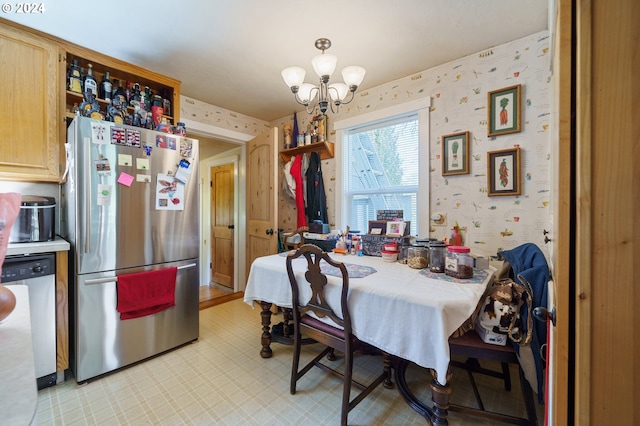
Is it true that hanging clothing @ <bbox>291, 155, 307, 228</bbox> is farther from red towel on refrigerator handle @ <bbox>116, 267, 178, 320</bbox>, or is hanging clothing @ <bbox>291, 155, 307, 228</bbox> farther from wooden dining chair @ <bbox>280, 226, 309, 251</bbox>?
red towel on refrigerator handle @ <bbox>116, 267, 178, 320</bbox>

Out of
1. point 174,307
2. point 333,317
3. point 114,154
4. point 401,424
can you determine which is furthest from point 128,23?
point 401,424

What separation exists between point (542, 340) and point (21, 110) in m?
3.31

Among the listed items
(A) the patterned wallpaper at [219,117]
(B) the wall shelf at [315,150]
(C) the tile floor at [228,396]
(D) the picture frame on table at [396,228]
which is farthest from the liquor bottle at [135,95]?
(D) the picture frame on table at [396,228]

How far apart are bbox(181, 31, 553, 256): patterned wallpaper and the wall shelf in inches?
27.6

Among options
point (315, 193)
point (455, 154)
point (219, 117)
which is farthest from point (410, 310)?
point (219, 117)

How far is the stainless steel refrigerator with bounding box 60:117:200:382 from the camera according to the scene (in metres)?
1.73

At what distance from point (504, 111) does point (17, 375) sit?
2673 millimetres

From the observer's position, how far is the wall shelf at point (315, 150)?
2.94 m

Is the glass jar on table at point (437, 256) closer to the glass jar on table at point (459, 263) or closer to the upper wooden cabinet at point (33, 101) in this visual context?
the glass jar on table at point (459, 263)

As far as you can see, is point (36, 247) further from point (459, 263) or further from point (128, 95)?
point (459, 263)

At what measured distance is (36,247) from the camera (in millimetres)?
1604

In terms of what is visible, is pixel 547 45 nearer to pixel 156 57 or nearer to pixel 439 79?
pixel 439 79

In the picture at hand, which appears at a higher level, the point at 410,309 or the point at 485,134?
the point at 485,134

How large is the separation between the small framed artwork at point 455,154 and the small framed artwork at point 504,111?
0.19 metres
